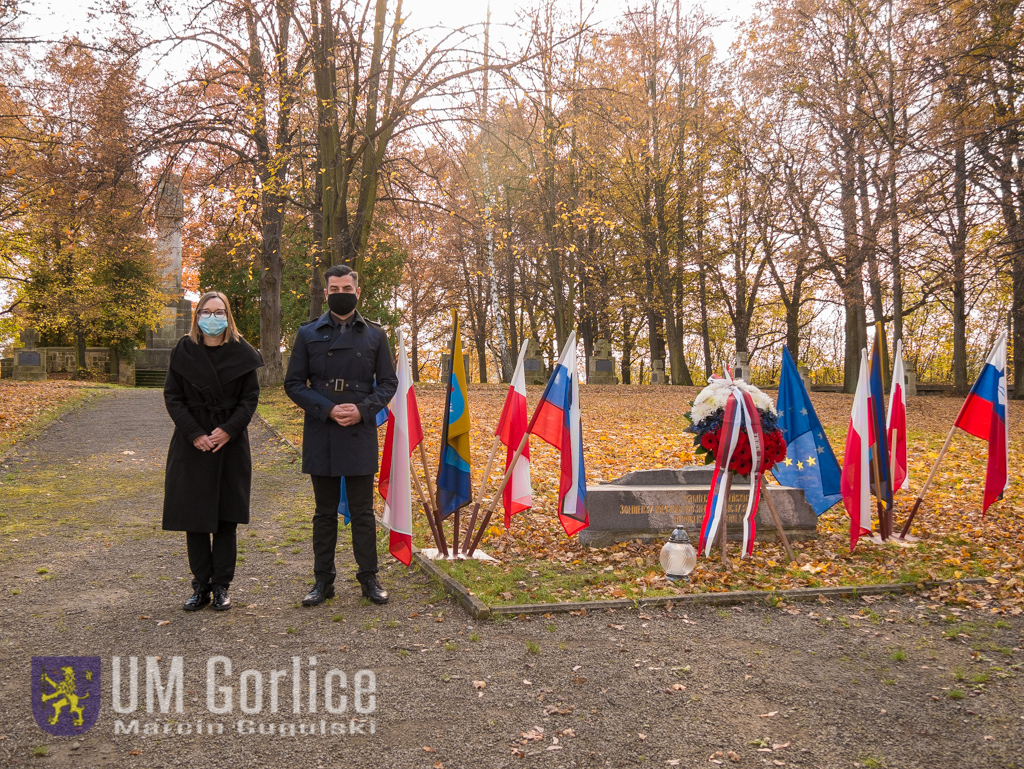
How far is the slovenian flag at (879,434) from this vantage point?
22.6ft

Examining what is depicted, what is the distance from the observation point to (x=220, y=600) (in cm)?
504

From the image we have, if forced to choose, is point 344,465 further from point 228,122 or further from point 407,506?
point 228,122

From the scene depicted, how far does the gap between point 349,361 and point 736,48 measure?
26.2m

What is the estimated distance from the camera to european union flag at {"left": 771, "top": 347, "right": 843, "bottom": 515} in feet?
23.0

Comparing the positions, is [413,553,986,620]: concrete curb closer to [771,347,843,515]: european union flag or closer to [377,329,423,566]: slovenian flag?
[377,329,423,566]: slovenian flag

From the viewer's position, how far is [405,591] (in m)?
5.52

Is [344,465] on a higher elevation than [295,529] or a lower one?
higher

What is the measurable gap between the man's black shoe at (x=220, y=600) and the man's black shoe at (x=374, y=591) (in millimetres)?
882

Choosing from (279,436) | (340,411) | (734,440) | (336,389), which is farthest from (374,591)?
(279,436)

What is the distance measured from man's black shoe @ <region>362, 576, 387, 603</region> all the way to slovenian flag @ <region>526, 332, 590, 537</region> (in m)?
1.58

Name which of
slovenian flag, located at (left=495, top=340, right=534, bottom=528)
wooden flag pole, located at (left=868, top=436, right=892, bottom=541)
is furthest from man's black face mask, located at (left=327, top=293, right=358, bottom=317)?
wooden flag pole, located at (left=868, top=436, right=892, bottom=541)

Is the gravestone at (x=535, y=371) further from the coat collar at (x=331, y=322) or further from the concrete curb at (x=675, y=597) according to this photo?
the coat collar at (x=331, y=322)

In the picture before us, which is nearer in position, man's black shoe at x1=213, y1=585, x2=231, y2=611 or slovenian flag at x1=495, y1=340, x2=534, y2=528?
man's black shoe at x1=213, y1=585, x2=231, y2=611

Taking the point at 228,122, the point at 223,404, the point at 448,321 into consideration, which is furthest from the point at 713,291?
the point at 223,404
